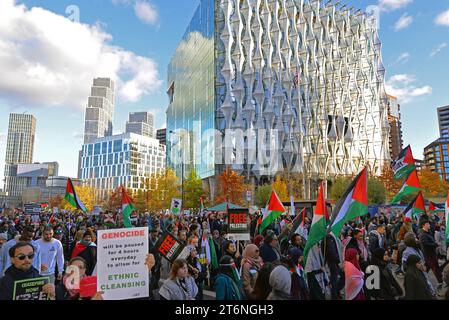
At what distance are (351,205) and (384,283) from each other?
5.26ft

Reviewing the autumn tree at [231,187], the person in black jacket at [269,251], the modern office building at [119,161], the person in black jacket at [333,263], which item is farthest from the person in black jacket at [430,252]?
the modern office building at [119,161]

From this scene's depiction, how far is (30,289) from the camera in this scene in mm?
4660

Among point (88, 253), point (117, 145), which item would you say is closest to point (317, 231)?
point (88, 253)

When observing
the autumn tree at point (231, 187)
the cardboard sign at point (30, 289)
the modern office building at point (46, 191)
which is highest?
the modern office building at point (46, 191)

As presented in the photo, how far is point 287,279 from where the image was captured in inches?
195

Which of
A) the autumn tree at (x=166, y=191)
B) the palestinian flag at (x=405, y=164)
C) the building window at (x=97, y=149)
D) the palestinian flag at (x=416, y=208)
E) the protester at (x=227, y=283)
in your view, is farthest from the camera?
the building window at (x=97, y=149)

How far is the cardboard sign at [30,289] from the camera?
14.9ft

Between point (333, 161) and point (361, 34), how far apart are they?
3108 cm

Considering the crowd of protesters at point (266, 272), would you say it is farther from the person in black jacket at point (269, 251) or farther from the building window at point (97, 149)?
the building window at point (97, 149)

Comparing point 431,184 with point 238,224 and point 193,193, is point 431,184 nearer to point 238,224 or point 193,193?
point 193,193

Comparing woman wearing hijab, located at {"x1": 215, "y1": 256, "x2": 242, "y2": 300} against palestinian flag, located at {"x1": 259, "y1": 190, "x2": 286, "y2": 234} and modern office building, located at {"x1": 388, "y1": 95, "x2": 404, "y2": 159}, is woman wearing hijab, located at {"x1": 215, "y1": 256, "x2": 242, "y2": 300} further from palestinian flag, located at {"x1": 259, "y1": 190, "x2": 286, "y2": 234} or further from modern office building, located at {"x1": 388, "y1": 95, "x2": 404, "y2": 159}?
modern office building, located at {"x1": 388, "y1": 95, "x2": 404, "y2": 159}

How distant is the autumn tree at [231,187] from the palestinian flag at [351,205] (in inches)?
1754
